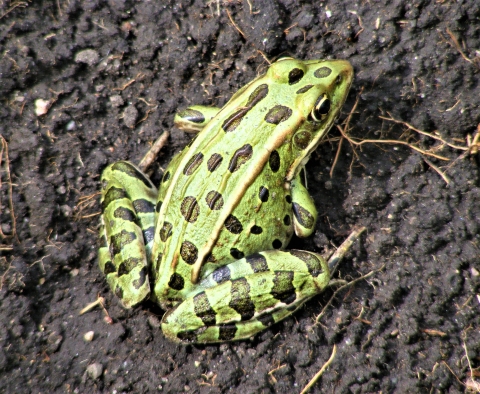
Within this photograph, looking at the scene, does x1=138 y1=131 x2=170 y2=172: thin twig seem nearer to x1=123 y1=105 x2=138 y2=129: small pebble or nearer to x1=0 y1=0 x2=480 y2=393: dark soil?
x1=0 y1=0 x2=480 y2=393: dark soil

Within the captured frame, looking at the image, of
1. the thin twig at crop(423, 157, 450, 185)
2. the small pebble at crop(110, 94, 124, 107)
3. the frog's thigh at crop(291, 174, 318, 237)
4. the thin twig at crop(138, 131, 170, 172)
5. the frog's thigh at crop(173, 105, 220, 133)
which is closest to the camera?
the frog's thigh at crop(291, 174, 318, 237)

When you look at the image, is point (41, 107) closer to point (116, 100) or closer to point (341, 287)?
point (116, 100)

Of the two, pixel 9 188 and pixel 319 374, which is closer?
pixel 319 374

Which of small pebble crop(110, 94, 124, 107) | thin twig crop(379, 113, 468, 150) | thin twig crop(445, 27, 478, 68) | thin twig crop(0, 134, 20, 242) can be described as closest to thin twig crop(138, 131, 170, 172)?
small pebble crop(110, 94, 124, 107)

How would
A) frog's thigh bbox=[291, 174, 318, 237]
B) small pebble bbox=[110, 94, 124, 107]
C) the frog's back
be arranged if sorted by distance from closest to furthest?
the frog's back < frog's thigh bbox=[291, 174, 318, 237] < small pebble bbox=[110, 94, 124, 107]

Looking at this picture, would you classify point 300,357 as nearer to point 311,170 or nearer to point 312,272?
point 312,272

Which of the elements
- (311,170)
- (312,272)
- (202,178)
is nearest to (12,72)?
(202,178)

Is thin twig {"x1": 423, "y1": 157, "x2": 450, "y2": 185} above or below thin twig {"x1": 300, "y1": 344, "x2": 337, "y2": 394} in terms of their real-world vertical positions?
above

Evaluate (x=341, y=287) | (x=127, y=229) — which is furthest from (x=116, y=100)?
(x=341, y=287)
